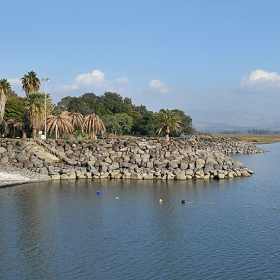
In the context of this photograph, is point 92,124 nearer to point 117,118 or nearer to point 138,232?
point 117,118

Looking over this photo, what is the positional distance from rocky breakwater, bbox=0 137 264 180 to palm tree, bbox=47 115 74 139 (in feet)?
28.3

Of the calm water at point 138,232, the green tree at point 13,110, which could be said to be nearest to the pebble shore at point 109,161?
the calm water at point 138,232

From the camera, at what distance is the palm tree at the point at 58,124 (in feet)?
236

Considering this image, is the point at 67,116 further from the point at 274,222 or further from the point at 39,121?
the point at 274,222

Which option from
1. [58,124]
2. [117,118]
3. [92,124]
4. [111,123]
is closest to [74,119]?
[92,124]

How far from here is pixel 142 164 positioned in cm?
5897

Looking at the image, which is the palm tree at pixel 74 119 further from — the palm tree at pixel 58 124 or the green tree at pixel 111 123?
the green tree at pixel 111 123

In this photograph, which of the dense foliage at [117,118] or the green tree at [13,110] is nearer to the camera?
the green tree at [13,110]

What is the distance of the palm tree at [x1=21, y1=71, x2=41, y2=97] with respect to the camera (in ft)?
246

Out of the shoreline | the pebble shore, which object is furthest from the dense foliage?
the shoreline

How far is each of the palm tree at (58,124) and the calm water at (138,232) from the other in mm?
24426

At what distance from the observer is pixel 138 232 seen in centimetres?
3056

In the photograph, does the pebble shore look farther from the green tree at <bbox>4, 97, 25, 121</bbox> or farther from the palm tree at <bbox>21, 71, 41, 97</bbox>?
the green tree at <bbox>4, 97, 25, 121</bbox>

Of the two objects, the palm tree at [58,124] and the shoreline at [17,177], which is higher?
the palm tree at [58,124]
